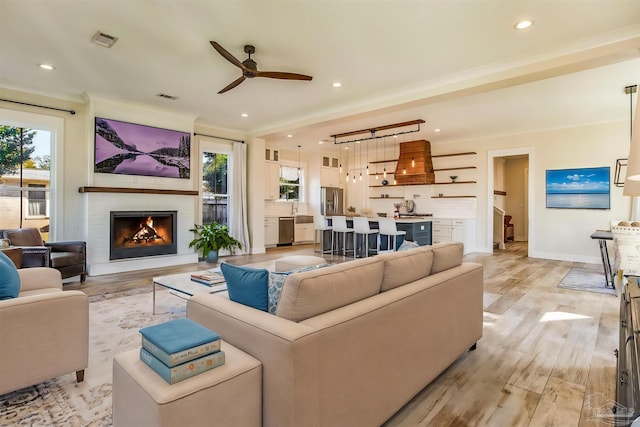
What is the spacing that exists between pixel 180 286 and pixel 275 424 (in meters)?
2.20

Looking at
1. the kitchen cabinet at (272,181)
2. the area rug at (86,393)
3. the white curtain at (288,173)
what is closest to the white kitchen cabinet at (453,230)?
the white curtain at (288,173)

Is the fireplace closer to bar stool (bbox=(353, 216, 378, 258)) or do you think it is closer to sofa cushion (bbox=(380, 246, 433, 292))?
bar stool (bbox=(353, 216, 378, 258))

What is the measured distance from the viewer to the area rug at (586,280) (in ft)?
14.8

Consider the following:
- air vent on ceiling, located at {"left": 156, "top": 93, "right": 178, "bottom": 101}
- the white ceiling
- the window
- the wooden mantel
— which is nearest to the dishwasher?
the window

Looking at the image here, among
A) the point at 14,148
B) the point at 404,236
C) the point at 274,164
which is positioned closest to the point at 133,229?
the point at 14,148

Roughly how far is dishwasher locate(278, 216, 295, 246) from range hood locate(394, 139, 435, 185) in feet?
10.5

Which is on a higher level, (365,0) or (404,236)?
(365,0)

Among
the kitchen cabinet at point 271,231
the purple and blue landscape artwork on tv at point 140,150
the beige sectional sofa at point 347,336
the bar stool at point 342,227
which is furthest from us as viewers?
the kitchen cabinet at point 271,231

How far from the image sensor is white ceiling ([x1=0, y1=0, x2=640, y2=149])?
9.58 ft

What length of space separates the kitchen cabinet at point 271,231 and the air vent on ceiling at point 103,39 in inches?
226

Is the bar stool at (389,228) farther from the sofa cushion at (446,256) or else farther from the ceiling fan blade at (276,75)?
the sofa cushion at (446,256)

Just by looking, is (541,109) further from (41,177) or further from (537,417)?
(41,177)

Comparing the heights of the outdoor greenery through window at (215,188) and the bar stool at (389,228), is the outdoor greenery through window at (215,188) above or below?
above

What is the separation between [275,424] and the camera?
4.16 feet
